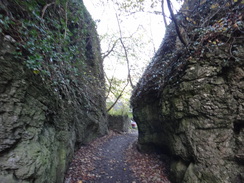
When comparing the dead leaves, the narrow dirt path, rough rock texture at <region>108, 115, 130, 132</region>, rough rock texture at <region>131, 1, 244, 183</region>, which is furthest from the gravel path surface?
rough rock texture at <region>108, 115, 130, 132</region>

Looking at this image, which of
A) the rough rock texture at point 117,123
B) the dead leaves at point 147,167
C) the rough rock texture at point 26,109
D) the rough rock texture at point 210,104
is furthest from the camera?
the rough rock texture at point 117,123

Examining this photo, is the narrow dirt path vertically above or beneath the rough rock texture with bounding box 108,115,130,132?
beneath

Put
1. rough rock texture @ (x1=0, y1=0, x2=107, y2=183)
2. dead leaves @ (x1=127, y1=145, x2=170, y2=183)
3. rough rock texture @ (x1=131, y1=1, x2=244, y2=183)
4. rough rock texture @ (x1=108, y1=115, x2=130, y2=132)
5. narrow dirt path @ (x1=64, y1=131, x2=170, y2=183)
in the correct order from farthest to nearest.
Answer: rough rock texture @ (x1=108, y1=115, x2=130, y2=132), dead leaves @ (x1=127, y1=145, x2=170, y2=183), narrow dirt path @ (x1=64, y1=131, x2=170, y2=183), rough rock texture @ (x1=131, y1=1, x2=244, y2=183), rough rock texture @ (x1=0, y1=0, x2=107, y2=183)

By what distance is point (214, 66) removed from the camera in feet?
12.3

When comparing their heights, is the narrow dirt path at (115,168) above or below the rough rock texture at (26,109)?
below

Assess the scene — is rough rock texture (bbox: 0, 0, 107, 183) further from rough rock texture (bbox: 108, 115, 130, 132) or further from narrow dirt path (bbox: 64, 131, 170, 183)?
rough rock texture (bbox: 108, 115, 130, 132)

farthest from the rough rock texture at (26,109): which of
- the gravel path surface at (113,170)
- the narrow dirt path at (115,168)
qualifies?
the gravel path surface at (113,170)

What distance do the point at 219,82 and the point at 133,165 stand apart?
4306mm

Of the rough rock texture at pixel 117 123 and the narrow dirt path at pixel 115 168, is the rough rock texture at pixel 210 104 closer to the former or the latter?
the narrow dirt path at pixel 115 168

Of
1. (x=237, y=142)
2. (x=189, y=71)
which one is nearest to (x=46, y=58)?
(x=189, y=71)

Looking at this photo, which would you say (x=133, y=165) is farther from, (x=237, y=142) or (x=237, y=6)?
(x=237, y=6)

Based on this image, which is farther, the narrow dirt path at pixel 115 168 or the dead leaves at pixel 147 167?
the dead leaves at pixel 147 167

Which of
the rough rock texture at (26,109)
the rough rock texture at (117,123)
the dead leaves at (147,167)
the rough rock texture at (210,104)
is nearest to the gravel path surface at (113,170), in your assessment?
the dead leaves at (147,167)

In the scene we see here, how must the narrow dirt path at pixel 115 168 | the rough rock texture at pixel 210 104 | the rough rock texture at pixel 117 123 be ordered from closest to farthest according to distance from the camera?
the rough rock texture at pixel 210 104, the narrow dirt path at pixel 115 168, the rough rock texture at pixel 117 123
